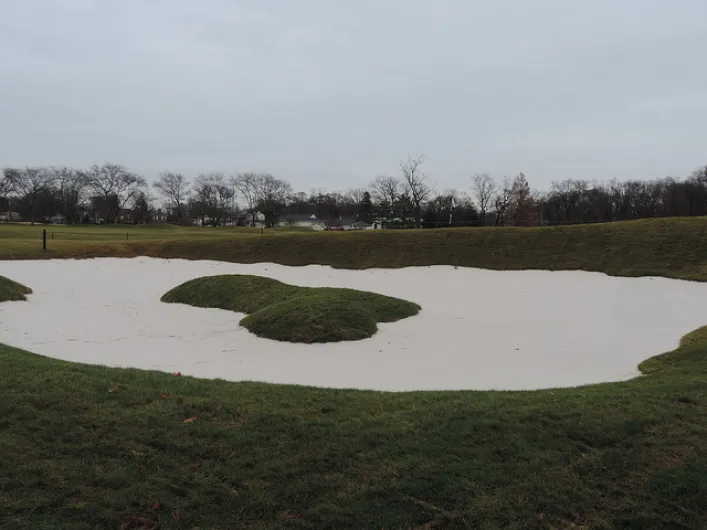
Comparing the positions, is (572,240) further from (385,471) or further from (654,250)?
(385,471)

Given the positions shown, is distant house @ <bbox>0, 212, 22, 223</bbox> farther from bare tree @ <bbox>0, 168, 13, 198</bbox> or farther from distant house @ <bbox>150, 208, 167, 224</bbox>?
distant house @ <bbox>150, 208, 167, 224</bbox>

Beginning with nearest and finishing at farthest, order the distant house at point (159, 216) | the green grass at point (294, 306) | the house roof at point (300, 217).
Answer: the green grass at point (294, 306)
the house roof at point (300, 217)
the distant house at point (159, 216)

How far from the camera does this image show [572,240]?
24422 mm

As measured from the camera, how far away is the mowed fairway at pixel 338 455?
146 inches

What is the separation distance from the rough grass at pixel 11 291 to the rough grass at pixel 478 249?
1280 cm

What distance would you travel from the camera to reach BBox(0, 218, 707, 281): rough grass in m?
21.4

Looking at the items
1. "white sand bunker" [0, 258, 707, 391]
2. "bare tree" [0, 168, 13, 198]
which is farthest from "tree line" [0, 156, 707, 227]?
"white sand bunker" [0, 258, 707, 391]

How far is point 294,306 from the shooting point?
12.8 metres

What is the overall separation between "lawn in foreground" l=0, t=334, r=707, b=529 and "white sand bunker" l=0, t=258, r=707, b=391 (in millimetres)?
2386

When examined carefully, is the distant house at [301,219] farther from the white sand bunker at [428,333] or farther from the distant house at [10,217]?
the white sand bunker at [428,333]

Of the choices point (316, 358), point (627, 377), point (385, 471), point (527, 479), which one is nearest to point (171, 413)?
point (385, 471)

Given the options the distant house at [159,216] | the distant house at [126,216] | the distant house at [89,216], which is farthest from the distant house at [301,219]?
the distant house at [89,216]

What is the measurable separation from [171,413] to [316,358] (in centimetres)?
480

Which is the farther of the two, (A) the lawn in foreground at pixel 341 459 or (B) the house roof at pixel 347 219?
(B) the house roof at pixel 347 219
